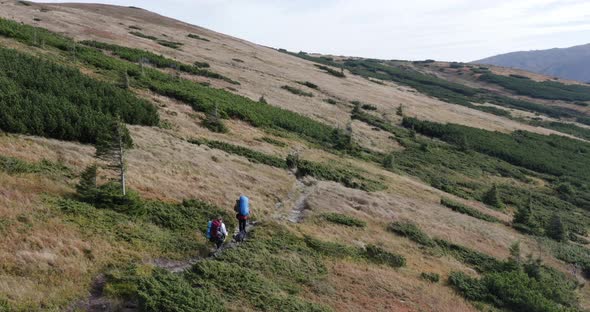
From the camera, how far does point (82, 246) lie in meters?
14.9

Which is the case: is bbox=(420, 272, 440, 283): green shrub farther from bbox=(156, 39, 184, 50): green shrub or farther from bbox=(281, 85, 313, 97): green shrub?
bbox=(156, 39, 184, 50): green shrub

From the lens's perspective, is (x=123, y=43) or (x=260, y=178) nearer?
(x=260, y=178)

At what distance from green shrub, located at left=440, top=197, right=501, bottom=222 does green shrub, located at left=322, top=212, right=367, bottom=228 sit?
1603cm

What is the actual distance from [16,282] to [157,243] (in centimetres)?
573

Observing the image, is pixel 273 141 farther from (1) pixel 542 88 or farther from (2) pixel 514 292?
(1) pixel 542 88

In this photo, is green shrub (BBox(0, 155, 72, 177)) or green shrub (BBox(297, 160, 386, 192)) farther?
green shrub (BBox(297, 160, 386, 192))

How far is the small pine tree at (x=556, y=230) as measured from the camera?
1583 inches

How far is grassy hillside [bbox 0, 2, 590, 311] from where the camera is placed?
48.4ft

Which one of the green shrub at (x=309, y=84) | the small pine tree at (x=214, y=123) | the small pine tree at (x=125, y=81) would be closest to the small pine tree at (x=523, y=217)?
the small pine tree at (x=214, y=123)

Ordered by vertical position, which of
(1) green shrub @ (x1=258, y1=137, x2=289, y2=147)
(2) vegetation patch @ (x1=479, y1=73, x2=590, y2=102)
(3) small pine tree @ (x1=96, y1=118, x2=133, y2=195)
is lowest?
(1) green shrub @ (x1=258, y1=137, x2=289, y2=147)

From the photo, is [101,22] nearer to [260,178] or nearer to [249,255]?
[260,178]

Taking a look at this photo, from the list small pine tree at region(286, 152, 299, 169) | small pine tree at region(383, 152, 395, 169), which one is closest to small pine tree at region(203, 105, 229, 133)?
small pine tree at region(286, 152, 299, 169)

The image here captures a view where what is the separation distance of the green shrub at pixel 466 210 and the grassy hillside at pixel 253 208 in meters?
0.16

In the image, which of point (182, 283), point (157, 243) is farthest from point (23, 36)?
point (182, 283)
